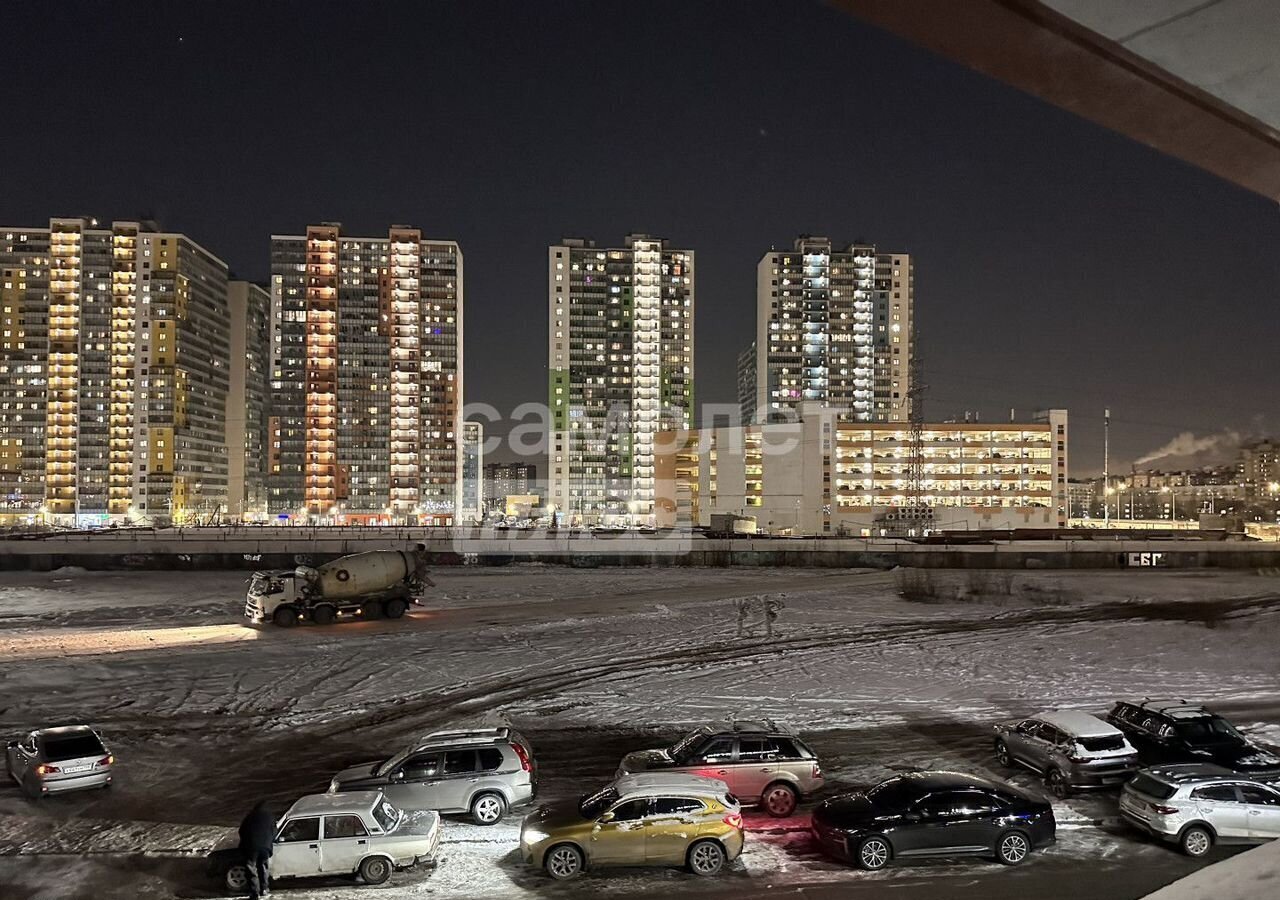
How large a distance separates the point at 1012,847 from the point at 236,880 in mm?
8977

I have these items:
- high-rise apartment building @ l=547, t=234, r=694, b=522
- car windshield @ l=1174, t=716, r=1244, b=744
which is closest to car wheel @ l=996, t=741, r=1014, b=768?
car windshield @ l=1174, t=716, r=1244, b=744

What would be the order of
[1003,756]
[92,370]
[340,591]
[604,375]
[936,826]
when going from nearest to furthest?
[936,826], [1003,756], [340,591], [92,370], [604,375]

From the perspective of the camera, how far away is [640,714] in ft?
55.0

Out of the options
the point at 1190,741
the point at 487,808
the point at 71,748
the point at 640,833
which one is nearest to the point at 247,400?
the point at 71,748

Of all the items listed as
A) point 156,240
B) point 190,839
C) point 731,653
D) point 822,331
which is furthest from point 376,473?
point 190,839

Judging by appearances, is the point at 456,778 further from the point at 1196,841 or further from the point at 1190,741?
the point at 1190,741

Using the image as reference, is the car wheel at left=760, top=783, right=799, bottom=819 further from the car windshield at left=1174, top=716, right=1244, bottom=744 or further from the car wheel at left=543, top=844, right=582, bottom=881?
the car windshield at left=1174, top=716, right=1244, bottom=744

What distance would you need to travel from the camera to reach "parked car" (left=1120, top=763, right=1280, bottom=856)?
10383 millimetres

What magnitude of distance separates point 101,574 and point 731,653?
3663 cm

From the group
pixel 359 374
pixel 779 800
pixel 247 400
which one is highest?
pixel 359 374

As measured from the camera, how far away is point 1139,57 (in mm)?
2113

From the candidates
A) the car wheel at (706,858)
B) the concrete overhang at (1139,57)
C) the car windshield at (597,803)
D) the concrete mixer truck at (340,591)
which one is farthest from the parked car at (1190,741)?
the concrete mixer truck at (340,591)

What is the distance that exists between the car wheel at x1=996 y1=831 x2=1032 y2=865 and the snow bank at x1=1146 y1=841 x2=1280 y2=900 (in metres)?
8.24

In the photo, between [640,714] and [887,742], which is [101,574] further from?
[887,742]
